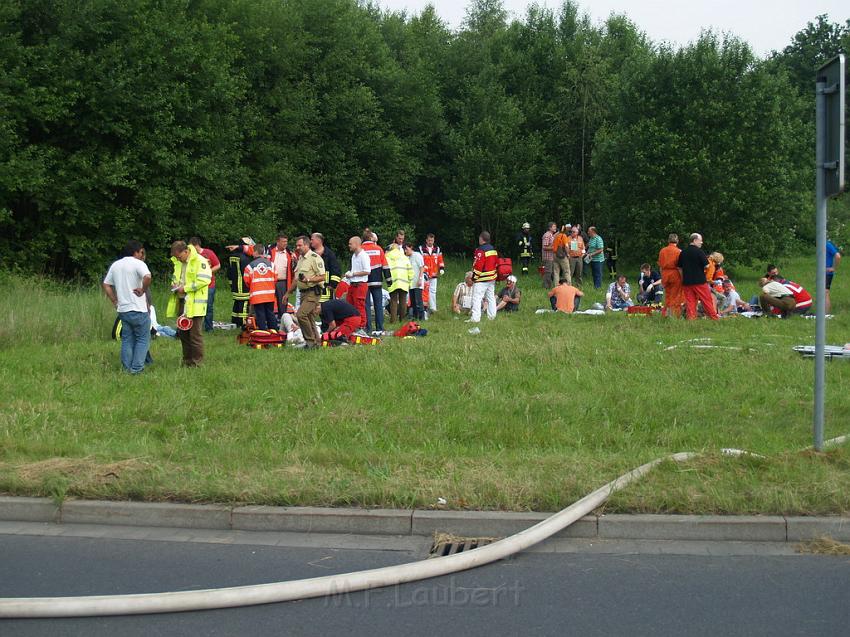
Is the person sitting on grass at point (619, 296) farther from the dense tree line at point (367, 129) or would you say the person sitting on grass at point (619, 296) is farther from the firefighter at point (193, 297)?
the dense tree line at point (367, 129)

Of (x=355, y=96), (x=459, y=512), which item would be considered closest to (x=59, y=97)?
(x=355, y=96)

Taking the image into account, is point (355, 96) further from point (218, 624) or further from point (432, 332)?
point (218, 624)

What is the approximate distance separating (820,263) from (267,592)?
488 cm

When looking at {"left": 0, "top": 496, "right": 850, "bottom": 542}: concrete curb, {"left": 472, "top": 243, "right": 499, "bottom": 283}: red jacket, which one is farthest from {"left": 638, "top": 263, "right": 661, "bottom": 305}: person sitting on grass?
{"left": 0, "top": 496, "right": 850, "bottom": 542}: concrete curb

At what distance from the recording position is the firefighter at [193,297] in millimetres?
12680

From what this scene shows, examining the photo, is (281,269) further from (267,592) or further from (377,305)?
(267,592)

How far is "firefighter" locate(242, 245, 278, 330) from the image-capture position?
51.6 feet

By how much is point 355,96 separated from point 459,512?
121ft

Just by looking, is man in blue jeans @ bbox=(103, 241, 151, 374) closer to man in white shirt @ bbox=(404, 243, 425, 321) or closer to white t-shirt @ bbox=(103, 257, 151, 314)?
white t-shirt @ bbox=(103, 257, 151, 314)

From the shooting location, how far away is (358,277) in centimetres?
1605

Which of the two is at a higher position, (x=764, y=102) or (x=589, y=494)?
(x=764, y=102)

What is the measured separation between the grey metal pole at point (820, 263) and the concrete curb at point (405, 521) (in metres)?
1.28

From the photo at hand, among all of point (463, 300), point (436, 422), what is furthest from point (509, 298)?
point (436, 422)

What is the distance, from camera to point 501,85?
47281mm
